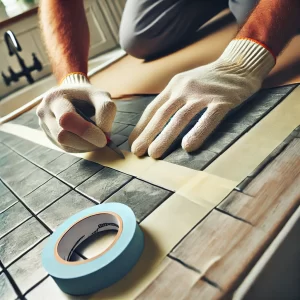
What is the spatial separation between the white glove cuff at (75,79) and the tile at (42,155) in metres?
0.20

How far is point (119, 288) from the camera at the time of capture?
357 millimetres

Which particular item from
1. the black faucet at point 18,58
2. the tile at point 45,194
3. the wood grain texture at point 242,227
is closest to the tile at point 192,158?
the wood grain texture at point 242,227

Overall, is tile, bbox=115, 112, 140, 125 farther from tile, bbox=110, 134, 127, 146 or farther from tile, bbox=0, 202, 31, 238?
tile, bbox=0, 202, 31, 238

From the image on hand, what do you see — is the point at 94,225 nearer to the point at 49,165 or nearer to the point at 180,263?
the point at 180,263

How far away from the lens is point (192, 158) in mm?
548

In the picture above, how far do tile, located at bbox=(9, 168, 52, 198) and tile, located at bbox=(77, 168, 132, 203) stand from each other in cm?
16

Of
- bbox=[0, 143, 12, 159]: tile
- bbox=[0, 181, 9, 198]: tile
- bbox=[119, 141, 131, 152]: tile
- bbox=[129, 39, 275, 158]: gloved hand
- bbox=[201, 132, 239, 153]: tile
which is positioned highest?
bbox=[129, 39, 275, 158]: gloved hand

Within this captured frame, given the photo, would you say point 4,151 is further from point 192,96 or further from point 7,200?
point 192,96

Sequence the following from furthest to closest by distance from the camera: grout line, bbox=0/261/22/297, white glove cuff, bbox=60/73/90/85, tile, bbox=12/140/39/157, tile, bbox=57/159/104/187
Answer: tile, bbox=12/140/39/157
white glove cuff, bbox=60/73/90/85
tile, bbox=57/159/104/187
grout line, bbox=0/261/22/297

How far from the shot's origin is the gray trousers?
1.39 metres

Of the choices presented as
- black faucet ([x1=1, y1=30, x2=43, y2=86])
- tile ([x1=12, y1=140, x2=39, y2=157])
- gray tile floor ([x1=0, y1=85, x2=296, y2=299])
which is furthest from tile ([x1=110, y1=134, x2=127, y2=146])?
black faucet ([x1=1, y1=30, x2=43, y2=86])

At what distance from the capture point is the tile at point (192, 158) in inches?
20.6

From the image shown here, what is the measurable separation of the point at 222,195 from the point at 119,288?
0.18m

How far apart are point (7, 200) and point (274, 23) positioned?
0.73 m
